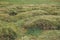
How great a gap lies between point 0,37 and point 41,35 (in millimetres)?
3347

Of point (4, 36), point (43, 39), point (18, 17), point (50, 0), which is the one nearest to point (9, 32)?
point (4, 36)

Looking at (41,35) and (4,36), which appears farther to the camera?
(41,35)

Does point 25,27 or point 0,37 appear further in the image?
point 25,27

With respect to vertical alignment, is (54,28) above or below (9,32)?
below

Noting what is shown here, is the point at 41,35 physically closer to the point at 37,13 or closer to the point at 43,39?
the point at 43,39

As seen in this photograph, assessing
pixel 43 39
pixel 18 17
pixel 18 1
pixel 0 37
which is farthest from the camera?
pixel 18 1

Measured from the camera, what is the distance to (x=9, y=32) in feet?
41.4

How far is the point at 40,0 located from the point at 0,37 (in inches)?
770

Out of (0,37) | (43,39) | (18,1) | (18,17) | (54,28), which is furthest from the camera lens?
(18,1)

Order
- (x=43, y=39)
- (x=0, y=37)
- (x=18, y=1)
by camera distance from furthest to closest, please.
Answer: (x=18, y=1), (x=43, y=39), (x=0, y=37)

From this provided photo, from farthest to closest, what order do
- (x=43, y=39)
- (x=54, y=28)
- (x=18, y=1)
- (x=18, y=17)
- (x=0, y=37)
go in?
(x=18, y=1), (x=18, y=17), (x=54, y=28), (x=43, y=39), (x=0, y=37)

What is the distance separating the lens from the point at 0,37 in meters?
12.3

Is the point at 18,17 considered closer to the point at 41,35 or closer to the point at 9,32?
the point at 41,35

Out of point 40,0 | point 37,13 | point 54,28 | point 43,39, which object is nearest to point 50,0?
point 40,0
